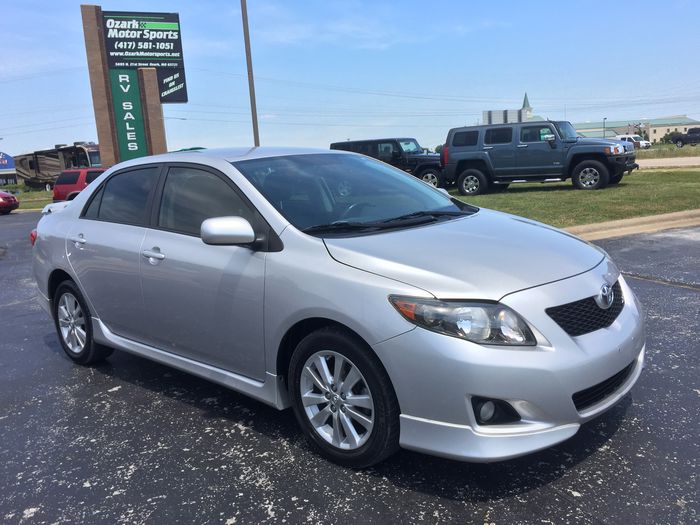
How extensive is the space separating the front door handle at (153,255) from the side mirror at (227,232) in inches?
27.2

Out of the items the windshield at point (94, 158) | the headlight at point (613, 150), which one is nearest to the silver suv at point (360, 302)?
the headlight at point (613, 150)

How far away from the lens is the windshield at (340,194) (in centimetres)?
339

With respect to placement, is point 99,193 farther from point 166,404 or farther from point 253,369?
point 253,369

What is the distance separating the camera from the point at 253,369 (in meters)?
3.30

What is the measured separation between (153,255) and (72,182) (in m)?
21.0

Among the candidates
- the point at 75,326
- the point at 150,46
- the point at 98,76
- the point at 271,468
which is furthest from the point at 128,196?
the point at 150,46

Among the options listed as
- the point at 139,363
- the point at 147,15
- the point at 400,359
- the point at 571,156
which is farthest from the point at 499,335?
the point at 147,15

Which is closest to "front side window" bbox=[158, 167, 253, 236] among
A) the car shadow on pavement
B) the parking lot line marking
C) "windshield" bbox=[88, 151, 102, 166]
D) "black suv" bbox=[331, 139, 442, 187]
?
the car shadow on pavement

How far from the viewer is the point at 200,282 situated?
11.4 feet

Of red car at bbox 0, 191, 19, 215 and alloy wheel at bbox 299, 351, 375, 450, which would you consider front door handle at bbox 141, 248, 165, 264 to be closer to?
alloy wheel at bbox 299, 351, 375, 450

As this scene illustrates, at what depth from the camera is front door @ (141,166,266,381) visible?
3.26 meters

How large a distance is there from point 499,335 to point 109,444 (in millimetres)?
2316

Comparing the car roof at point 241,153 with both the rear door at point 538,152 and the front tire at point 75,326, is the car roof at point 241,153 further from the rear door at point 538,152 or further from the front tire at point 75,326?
the rear door at point 538,152

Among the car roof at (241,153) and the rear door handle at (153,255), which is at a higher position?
the car roof at (241,153)
